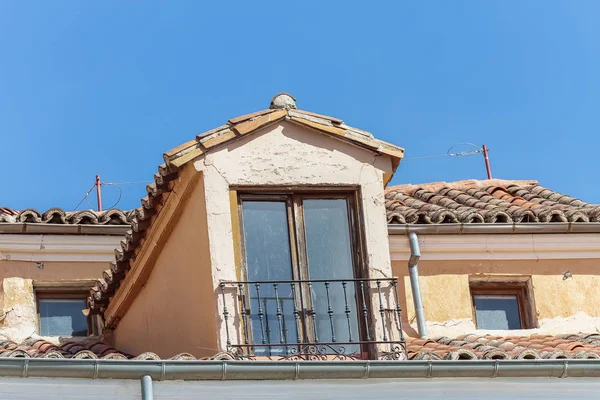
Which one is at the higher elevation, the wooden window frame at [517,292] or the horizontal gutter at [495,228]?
the horizontal gutter at [495,228]

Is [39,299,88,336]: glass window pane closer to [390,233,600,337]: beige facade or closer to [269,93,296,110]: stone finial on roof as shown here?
[390,233,600,337]: beige facade

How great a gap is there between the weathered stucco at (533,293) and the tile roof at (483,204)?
42 cm

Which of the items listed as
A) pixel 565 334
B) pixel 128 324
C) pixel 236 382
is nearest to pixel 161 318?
pixel 128 324

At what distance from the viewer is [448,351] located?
14.0 m

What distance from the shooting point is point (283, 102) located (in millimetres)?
14828

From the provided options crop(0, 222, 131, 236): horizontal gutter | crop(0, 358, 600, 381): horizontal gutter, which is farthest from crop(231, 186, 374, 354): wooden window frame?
crop(0, 222, 131, 236): horizontal gutter

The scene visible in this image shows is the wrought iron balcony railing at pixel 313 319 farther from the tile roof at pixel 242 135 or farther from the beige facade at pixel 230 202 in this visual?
the tile roof at pixel 242 135

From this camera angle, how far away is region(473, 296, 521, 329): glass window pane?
17.1 m

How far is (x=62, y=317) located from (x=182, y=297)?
3456mm

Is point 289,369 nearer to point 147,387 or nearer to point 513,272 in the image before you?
point 147,387

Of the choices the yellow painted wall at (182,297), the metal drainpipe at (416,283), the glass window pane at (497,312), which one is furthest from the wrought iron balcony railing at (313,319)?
the glass window pane at (497,312)

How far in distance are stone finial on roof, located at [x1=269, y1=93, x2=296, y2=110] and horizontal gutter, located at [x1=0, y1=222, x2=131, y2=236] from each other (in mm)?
3708

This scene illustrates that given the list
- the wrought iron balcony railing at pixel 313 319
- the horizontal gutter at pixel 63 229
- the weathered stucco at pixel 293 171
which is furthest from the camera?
the horizontal gutter at pixel 63 229

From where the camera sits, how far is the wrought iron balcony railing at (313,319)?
1391 centimetres
